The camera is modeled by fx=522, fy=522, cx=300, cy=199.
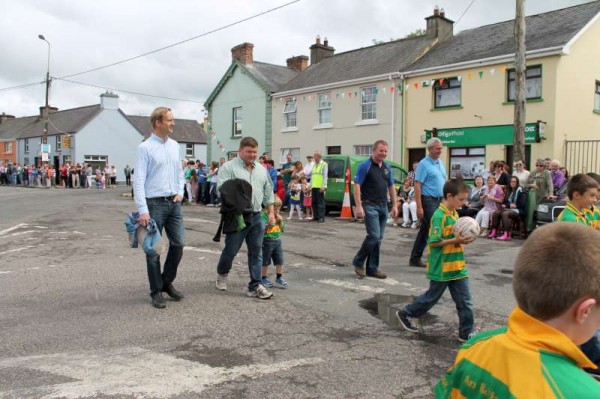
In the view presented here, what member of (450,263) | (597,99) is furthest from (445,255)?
(597,99)

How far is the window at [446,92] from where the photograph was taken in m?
21.2

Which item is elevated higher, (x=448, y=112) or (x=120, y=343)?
(x=448, y=112)

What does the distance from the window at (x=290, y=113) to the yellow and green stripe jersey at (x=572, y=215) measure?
79.4 ft

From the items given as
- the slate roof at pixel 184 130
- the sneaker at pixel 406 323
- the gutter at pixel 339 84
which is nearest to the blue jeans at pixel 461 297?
the sneaker at pixel 406 323

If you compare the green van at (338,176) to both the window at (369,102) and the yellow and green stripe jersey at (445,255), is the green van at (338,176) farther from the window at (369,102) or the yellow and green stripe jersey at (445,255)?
the yellow and green stripe jersey at (445,255)

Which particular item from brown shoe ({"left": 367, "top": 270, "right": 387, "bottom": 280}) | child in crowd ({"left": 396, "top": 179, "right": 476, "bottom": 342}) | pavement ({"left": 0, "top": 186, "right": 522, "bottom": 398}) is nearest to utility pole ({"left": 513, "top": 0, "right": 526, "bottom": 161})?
pavement ({"left": 0, "top": 186, "right": 522, "bottom": 398})

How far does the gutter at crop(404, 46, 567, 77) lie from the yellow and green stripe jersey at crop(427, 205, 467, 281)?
1606cm

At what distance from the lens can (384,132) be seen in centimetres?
2375

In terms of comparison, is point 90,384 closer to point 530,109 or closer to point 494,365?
point 494,365

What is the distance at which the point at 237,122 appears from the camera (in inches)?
1275

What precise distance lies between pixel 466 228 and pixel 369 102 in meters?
20.5

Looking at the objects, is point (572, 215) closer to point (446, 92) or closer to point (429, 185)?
point (429, 185)

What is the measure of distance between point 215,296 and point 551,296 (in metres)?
5.07

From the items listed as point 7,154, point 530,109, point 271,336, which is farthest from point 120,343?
point 7,154
